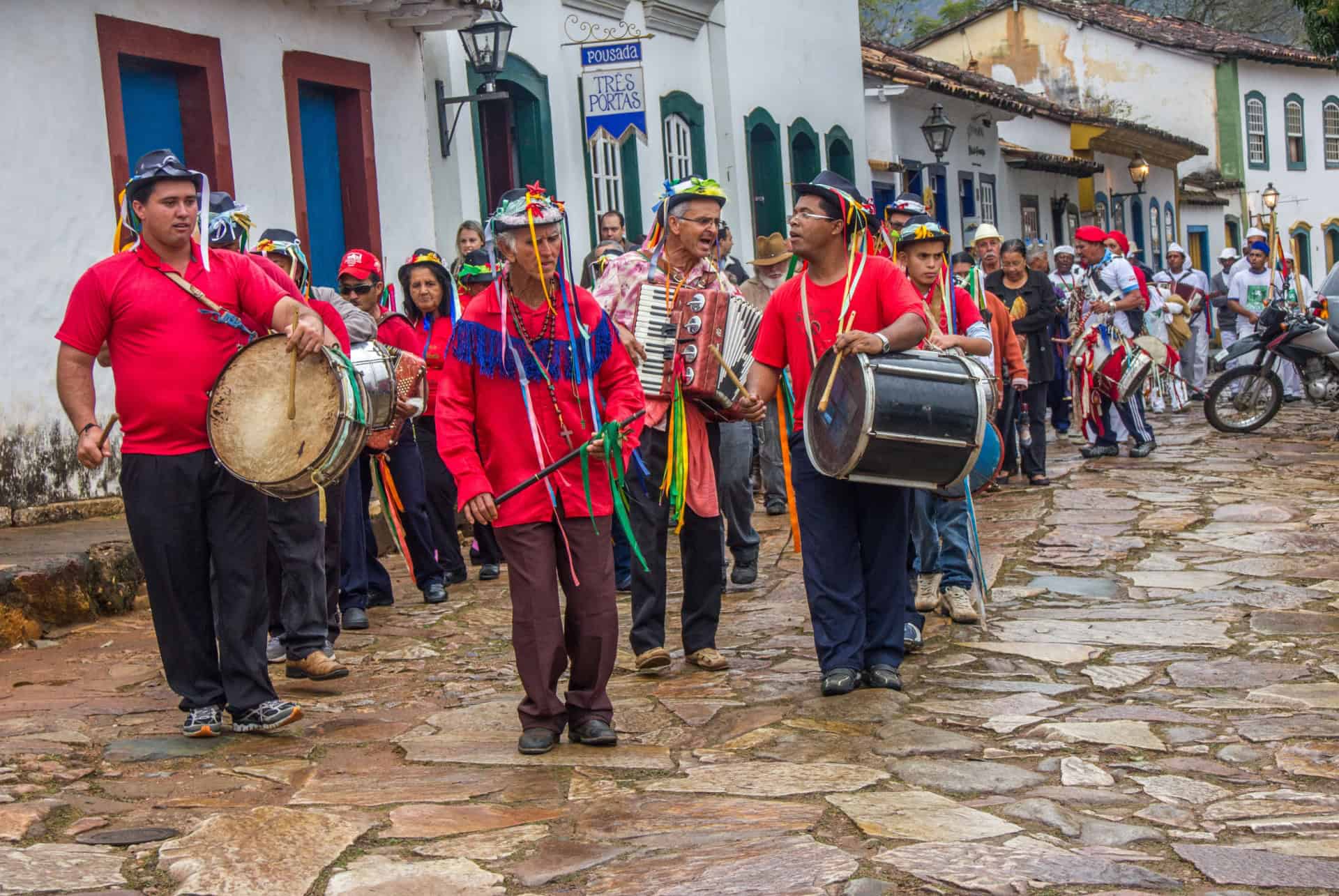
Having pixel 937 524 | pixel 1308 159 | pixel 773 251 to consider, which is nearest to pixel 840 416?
pixel 937 524

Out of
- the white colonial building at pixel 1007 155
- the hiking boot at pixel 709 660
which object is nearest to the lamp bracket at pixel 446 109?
the hiking boot at pixel 709 660

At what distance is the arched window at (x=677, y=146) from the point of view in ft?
64.1

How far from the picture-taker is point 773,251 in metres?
11.6

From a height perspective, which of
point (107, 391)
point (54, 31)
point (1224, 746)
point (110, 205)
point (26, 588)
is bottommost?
point (1224, 746)

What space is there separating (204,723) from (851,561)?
2.41 metres

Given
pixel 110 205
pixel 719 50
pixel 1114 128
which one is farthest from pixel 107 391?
pixel 1114 128

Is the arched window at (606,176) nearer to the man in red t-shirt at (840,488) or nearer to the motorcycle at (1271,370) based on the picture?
the motorcycle at (1271,370)

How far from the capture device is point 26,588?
847 centimetres

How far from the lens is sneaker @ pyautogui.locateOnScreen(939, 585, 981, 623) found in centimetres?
803

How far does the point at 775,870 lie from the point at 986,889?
1.75 ft

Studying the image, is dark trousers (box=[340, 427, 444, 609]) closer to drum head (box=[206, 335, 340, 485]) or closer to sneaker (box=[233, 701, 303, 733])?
sneaker (box=[233, 701, 303, 733])

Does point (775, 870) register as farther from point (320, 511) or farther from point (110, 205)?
point (110, 205)

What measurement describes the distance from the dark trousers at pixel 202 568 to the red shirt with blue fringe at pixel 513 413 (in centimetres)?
85

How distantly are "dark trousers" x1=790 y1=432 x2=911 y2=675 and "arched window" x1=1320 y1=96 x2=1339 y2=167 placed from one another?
45441 millimetres
